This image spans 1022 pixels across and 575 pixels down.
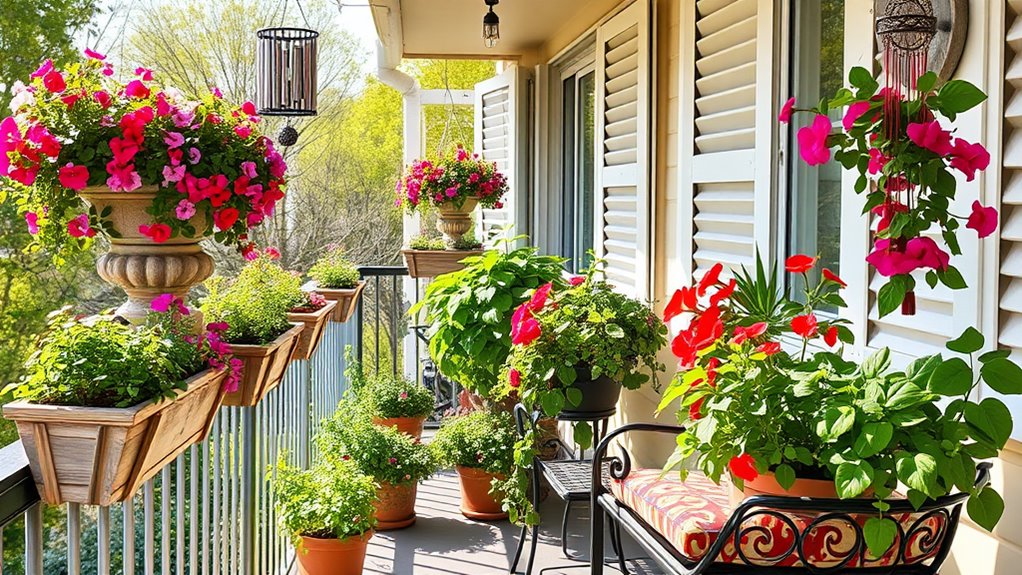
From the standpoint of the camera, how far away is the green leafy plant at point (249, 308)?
8.10ft

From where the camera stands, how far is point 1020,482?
70.5 inches

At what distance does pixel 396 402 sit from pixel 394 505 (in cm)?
85

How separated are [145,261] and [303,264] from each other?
13.4 meters

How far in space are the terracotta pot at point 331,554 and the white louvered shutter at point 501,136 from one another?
3068 mm

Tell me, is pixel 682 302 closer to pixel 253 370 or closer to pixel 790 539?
pixel 790 539

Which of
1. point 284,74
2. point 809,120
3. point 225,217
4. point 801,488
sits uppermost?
point 284,74

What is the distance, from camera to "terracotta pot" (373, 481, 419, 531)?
13.5 ft

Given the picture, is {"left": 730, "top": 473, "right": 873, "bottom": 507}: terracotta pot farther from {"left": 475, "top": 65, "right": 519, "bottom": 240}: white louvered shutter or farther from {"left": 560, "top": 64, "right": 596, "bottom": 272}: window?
{"left": 475, "top": 65, "right": 519, "bottom": 240}: white louvered shutter

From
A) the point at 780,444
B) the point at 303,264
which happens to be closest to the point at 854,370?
the point at 780,444

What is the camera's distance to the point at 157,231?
2006 millimetres

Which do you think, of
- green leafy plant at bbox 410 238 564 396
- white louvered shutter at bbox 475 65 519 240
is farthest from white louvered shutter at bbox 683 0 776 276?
white louvered shutter at bbox 475 65 519 240

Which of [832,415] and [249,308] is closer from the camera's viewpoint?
[832,415]

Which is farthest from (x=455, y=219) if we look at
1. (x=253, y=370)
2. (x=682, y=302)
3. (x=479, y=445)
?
(x=682, y=302)

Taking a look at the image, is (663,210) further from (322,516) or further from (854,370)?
(854,370)
